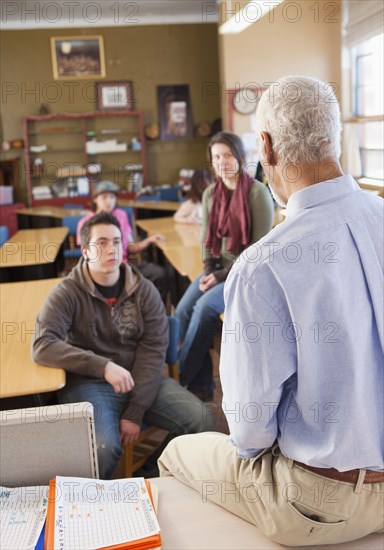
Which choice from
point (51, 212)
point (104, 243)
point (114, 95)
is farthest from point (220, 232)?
point (114, 95)

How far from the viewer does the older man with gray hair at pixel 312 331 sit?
1.28 m

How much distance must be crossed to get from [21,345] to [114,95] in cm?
724

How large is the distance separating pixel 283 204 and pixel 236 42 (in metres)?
6.91

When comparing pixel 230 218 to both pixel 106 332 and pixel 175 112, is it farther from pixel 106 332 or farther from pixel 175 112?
pixel 175 112

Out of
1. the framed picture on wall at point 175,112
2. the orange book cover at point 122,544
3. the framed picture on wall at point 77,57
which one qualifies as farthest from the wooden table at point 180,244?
the framed picture on wall at point 77,57

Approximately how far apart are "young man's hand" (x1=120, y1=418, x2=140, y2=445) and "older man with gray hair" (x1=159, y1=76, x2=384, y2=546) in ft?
3.65

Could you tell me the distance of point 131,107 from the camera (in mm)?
9273

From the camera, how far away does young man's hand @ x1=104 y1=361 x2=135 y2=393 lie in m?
2.42

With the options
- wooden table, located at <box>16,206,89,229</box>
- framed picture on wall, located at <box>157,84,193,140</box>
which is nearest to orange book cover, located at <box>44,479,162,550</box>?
wooden table, located at <box>16,206,89,229</box>

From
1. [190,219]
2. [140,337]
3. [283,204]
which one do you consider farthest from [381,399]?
[190,219]

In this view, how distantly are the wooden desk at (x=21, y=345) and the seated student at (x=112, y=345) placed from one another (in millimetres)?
85

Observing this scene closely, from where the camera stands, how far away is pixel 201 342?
11.2 feet

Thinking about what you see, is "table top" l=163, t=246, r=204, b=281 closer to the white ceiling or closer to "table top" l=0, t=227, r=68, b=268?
"table top" l=0, t=227, r=68, b=268

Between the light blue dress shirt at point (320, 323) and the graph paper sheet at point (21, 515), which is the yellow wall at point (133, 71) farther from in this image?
the light blue dress shirt at point (320, 323)
